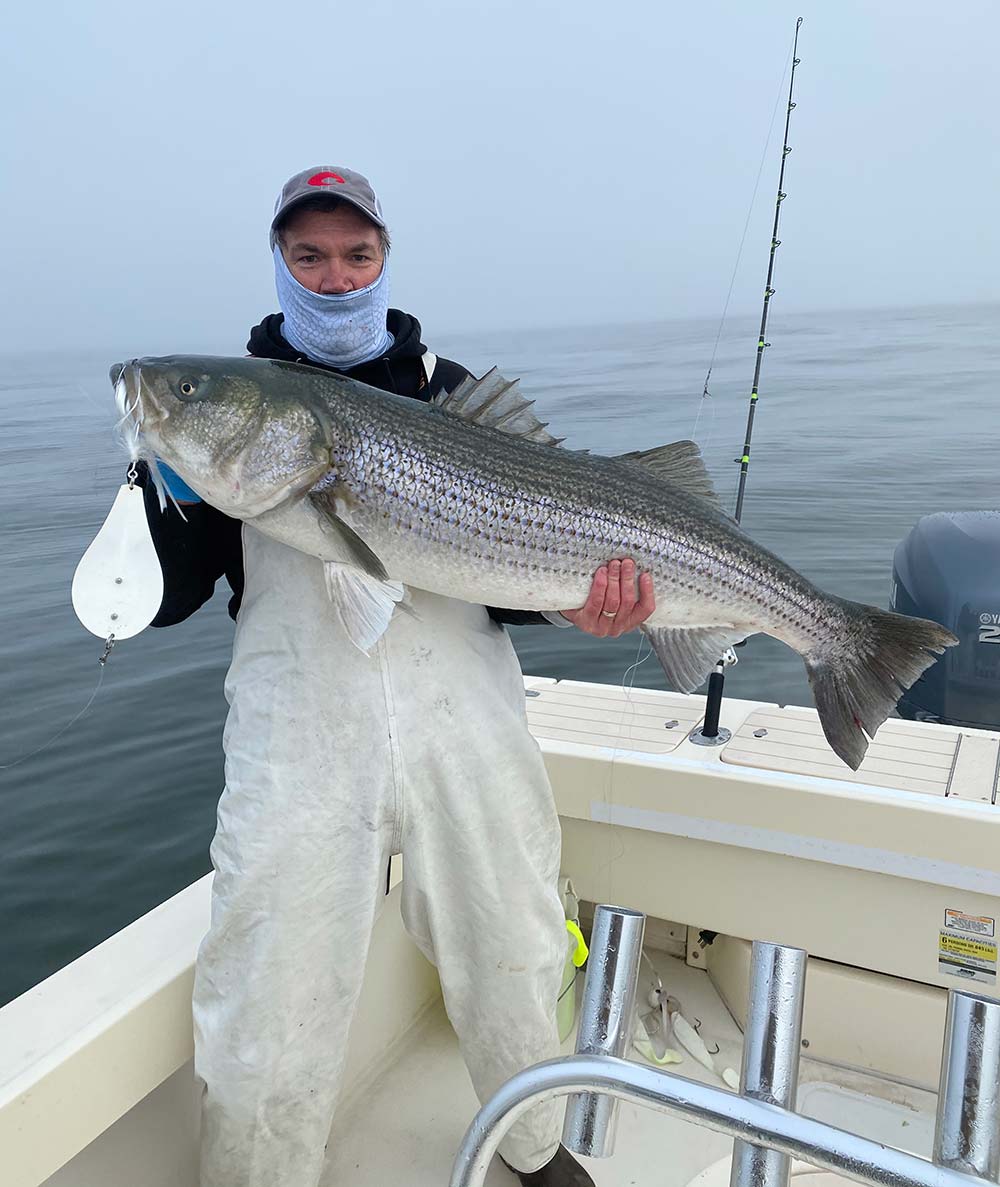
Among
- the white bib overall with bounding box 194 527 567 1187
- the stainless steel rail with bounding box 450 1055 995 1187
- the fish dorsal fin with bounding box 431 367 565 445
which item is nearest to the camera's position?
the stainless steel rail with bounding box 450 1055 995 1187

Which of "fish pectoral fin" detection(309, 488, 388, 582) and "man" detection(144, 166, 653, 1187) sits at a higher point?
"fish pectoral fin" detection(309, 488, 388, 582)

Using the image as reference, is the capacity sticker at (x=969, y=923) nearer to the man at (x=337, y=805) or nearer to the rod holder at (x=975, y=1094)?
the man at (x=337, y=805)

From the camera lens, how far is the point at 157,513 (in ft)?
7.74

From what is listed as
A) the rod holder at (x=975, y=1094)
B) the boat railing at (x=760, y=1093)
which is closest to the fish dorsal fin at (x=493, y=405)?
the boat railing at (x=760, y=1093)

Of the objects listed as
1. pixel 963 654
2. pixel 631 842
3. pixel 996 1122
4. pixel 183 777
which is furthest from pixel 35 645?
pixel 996 1122

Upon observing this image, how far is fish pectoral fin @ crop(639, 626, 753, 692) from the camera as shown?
8.85ft

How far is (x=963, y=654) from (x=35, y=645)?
8.06m

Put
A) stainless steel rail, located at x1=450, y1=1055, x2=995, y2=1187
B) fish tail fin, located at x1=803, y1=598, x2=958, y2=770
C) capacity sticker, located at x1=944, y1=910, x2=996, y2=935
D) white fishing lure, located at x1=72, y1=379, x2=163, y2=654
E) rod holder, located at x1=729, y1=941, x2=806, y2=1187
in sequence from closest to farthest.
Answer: stainless steel rail, located at x1=450, y1=1055, x2=995, y2=1187 → rod holder, located at x1=729, y1=941, x2=806, y2=1187 → white fishing lure, located at x1=72, y1=379, x2=163, y2=654 → fish tail fin, located at x1=803, y1=598, x2=958, y2=770 → capacity sticker, located at x1=944, y1=910, x2=996, y2=935

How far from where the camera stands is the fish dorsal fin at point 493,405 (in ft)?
7.82

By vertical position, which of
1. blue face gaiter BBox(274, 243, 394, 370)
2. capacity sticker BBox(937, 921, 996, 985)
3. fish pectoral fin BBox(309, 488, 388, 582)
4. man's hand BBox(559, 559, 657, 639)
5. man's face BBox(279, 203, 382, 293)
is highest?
man's face BBox(279, 203, 382, 293)

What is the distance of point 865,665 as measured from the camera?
2.58m

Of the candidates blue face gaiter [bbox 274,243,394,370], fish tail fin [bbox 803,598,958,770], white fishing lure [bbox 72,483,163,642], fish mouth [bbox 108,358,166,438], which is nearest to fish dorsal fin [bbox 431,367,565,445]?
blue face gaiter [bbox 274,243,394,370]

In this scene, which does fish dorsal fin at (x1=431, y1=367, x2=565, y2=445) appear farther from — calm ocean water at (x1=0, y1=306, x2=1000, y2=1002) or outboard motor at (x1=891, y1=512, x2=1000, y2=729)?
outboard motor at (x1=891, y1=512, x2=1000, y2=729)

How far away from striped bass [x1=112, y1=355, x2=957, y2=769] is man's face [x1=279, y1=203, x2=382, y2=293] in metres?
0.32
